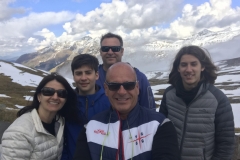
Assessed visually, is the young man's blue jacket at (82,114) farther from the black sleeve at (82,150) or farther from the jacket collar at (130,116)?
the jacket collar at (130,116)

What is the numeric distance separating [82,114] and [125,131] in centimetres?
224

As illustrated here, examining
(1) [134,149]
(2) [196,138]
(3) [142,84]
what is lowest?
(2) [196,138]

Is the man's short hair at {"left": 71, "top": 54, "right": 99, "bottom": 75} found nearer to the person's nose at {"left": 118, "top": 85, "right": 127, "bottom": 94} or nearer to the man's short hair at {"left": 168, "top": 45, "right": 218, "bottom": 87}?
the man's short hair at {"left": 168, "top": 45, "right": 218, "bottom": 87}

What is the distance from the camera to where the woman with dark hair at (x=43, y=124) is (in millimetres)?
4305

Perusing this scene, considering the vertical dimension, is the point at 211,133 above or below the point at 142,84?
below

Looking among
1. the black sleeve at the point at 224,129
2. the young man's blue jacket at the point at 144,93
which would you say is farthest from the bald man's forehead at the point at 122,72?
the young man's blue jacket at the point at 144,93

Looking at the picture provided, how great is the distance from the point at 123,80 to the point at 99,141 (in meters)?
A: 0.90

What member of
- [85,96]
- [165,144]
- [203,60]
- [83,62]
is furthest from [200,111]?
[83,62]

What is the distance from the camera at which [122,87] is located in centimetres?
345

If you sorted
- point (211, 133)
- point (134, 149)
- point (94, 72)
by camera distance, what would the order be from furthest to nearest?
point (94, 72) → point (211, 133) → point (134, 149)

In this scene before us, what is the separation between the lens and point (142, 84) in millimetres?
6211

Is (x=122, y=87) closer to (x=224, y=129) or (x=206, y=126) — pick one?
(x=206, y=126)

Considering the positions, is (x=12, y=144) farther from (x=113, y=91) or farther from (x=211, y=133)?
(x=211, y=133)

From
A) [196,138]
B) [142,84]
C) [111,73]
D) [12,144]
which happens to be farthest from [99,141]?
[142,84]
